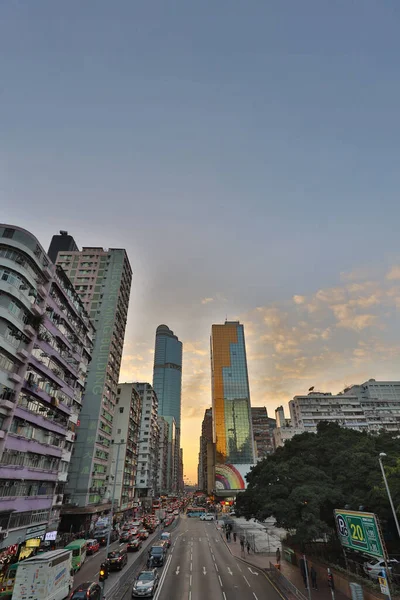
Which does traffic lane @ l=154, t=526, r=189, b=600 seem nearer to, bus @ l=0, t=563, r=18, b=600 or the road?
the road

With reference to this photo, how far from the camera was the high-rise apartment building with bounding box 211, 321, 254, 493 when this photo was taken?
156875 mm

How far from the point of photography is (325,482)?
33.7 m

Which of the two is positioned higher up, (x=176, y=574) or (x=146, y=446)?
(x=146, y=446)

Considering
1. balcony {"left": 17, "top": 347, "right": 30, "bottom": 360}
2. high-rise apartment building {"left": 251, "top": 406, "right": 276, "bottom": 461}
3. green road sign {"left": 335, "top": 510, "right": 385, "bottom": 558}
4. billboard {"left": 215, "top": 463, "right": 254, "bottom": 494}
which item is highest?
high-rise apartment building {"left": 251, "top": 406, "right": 276, "bottom": 461}

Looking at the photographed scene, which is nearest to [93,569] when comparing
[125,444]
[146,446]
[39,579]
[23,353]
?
[39,579]

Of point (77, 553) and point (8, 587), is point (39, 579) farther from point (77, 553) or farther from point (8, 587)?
point (77, 553)

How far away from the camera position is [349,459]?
3456 centimetres

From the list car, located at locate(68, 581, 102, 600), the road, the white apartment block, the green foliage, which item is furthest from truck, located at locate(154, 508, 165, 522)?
the white apartment block

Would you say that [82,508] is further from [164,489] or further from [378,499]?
[164,489]

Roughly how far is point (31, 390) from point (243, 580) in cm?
2788

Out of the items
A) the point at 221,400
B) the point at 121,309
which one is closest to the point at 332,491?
the point at 121,309

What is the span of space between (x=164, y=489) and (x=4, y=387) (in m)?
167

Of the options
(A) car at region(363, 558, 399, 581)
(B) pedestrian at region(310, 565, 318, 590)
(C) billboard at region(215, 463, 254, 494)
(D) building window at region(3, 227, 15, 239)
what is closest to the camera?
(B) pedestrian at region(310, 565, 318, 590)

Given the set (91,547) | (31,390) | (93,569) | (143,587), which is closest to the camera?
(143,587)
